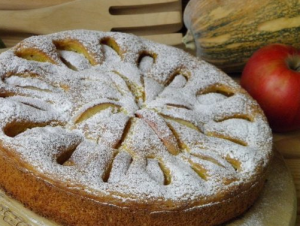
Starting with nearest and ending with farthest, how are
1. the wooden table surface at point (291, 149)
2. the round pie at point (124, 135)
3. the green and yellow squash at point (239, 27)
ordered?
the round pie at point (124, 135) → the wooden table surface at point (291, 149) → the green and yellow squash at point (239, 27)

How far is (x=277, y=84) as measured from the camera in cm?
167

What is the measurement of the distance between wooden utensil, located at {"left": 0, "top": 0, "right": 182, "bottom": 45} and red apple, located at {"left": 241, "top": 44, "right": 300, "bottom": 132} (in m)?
0.57

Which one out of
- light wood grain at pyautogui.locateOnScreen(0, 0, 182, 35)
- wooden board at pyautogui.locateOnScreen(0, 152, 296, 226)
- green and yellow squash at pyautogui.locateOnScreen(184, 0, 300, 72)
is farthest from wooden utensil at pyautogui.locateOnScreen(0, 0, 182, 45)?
wooden board at pyautogui.locateOnScreen(0, 152, 296, 226)

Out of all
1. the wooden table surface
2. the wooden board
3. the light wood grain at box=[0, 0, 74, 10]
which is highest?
the light wood grain at box=[0, 0, 74, 10]

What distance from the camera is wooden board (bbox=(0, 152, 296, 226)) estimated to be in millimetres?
1246

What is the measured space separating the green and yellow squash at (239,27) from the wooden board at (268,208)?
531 millimetres

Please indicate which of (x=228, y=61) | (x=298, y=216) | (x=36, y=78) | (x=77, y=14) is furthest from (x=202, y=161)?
(x=77, y=14)

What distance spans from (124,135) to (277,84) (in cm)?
57

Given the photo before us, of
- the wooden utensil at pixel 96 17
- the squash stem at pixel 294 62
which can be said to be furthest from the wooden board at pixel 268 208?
the wooden utensil at pixel 96 17

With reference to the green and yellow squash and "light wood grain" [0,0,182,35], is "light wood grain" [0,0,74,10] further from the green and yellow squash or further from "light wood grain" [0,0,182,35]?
the green and yellow squash

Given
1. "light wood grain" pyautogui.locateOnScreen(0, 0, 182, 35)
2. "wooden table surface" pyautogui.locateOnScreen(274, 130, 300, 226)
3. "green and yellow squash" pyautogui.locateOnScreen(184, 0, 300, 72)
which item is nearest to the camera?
"wooden table surface" pyautogui.locateOnScreen(274, 130, 300, 226)

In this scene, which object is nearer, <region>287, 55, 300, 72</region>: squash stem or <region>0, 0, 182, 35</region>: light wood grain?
<region>287, 55, 300, 72</region>: squash stem

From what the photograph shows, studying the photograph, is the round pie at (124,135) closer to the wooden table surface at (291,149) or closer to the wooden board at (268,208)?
the wooden board at (268,208)

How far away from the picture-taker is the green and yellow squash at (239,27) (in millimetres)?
1880
